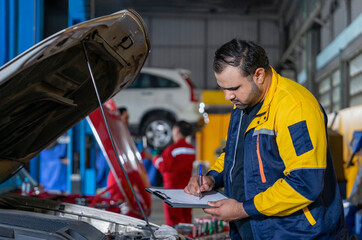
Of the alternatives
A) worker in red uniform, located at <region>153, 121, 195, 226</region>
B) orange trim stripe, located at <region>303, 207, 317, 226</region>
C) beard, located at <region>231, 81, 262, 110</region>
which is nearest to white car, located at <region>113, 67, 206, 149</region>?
worker in red uniform, located at <region>153, 121, 195, 226</region>

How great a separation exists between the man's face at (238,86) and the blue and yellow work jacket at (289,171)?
5 centimetres

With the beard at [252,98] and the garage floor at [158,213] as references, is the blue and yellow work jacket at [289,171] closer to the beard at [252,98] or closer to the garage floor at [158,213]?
the beard at [252,98]

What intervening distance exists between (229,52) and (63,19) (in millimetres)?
3428

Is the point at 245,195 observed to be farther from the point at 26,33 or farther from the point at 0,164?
the point at 26,33

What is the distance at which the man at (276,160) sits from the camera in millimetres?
1370

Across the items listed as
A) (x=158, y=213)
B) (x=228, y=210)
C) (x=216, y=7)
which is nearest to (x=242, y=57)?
(x=228, y=210)

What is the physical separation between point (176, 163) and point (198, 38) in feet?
46.5

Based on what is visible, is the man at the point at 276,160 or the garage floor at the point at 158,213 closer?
the man at the point at 276,160

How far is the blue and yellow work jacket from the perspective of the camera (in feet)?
4.48

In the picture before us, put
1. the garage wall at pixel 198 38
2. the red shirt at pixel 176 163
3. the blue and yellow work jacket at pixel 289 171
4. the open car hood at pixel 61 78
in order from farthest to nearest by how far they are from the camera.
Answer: the garage wall at pixel 198 38 → the red shirt at pixel 176 163 → the blue and yellow work jacket at pixel 289 171 → the open car hood at pixel 61 78

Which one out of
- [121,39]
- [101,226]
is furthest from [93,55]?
[101,226]

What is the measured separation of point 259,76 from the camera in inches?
59.8

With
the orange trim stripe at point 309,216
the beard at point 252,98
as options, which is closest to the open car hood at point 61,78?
the beard at point 252,98

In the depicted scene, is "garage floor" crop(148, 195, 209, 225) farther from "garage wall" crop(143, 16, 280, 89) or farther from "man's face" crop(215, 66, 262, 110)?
"garage wall" crop(143, 16, 280, 89)
